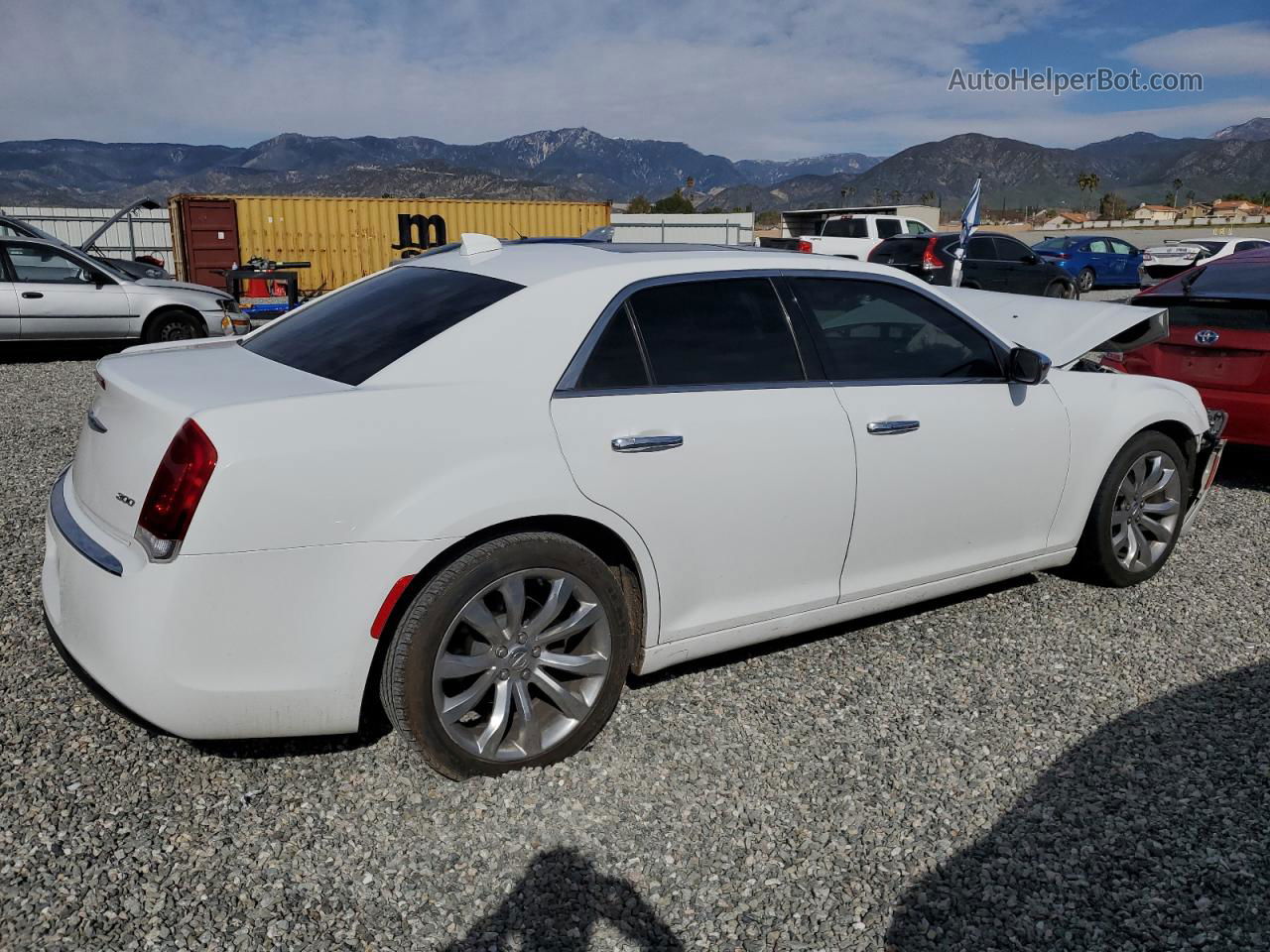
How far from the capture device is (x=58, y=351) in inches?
507

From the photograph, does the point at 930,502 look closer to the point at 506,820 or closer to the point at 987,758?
the point at 987,758

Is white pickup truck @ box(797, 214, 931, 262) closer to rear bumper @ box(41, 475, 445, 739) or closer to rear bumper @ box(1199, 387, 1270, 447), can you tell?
rear bumper @ box(1199, 387, 1270, 447)

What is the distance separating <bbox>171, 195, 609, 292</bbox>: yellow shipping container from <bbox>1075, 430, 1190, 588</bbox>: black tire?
20190 millimetres

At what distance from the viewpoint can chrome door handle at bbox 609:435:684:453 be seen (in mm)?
2963

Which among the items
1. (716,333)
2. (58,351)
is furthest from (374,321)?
(58,351)

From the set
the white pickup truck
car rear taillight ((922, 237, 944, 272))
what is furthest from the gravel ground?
the white pickup truck

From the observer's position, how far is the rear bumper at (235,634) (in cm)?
251

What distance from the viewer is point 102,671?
2.63m

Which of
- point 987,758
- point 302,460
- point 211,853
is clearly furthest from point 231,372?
point 987,758

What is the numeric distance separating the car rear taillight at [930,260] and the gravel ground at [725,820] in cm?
1336

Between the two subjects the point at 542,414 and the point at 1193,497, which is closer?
the point at 542,414

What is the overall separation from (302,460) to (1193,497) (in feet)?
14.1

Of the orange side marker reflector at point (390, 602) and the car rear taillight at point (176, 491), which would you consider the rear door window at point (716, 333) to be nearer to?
the orange side marker reflector at point (390, 602)

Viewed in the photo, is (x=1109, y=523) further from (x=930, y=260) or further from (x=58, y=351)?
(x=930, y=260)
